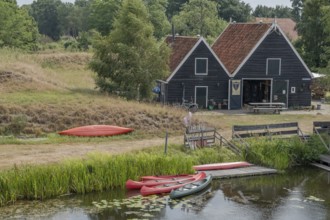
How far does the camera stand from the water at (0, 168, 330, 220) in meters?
20.0

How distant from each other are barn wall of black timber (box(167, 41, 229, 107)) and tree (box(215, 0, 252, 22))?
172 feet

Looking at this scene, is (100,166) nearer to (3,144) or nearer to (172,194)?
(172,194)

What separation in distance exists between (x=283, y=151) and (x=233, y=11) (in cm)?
6821

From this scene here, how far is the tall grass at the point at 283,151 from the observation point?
89.6 feet

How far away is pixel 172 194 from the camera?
21953 mm

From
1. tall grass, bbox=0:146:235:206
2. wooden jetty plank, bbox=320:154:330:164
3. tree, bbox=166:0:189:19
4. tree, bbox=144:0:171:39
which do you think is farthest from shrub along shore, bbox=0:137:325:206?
tree, bbox=166:0:189:19

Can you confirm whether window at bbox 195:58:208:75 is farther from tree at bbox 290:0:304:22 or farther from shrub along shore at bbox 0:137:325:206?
tree at bbox 290:0:304:22

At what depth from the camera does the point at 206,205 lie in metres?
21.6

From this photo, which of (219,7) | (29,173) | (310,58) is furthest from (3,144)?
(219,7)

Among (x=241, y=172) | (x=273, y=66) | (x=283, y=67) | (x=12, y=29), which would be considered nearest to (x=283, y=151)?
(x=241, y=172)

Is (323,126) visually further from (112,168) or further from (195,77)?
(195,77)

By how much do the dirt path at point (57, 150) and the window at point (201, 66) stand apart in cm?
1297

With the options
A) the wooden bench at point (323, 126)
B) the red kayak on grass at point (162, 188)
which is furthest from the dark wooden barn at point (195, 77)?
the red kayak on grass at point (162, 188)

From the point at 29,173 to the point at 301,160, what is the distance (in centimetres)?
1417
